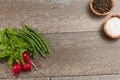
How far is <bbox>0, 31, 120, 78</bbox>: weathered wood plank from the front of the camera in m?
1.43

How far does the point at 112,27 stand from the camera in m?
1.39

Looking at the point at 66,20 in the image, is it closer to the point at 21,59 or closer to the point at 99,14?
the point at 99,14

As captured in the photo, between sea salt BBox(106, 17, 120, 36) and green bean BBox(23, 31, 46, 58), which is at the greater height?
sea salt BBox(106, 17, 120, 36)

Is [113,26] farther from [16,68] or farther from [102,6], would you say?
[16,68]

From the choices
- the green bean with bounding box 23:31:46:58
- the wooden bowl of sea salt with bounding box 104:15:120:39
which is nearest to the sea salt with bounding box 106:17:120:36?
the wooden bowl of sea salt with bounding box 104:15:120:39

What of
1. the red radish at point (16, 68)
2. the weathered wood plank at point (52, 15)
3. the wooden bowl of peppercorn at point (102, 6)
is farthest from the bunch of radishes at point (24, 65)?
the wooden bowl of peppercorn at point (102, 6)

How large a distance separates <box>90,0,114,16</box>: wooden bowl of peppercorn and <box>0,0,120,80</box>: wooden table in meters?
0.05

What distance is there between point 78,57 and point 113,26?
0.23 m

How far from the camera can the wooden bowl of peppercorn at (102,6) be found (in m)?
1.40

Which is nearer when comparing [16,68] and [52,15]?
[16,68]

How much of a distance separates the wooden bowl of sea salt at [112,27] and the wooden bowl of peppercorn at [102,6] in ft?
0.14

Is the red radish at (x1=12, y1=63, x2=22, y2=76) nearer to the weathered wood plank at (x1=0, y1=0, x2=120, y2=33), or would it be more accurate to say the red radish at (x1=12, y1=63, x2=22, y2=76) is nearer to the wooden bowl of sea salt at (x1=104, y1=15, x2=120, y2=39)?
the weathered wood plank at (x1=0, y1=0, x2=120, y2=33)

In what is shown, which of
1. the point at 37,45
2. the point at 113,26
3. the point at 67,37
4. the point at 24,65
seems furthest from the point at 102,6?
the point at 24,65

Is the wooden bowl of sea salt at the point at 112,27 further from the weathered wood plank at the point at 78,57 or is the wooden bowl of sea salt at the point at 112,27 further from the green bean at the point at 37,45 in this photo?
the green bean at the point at 37,45
